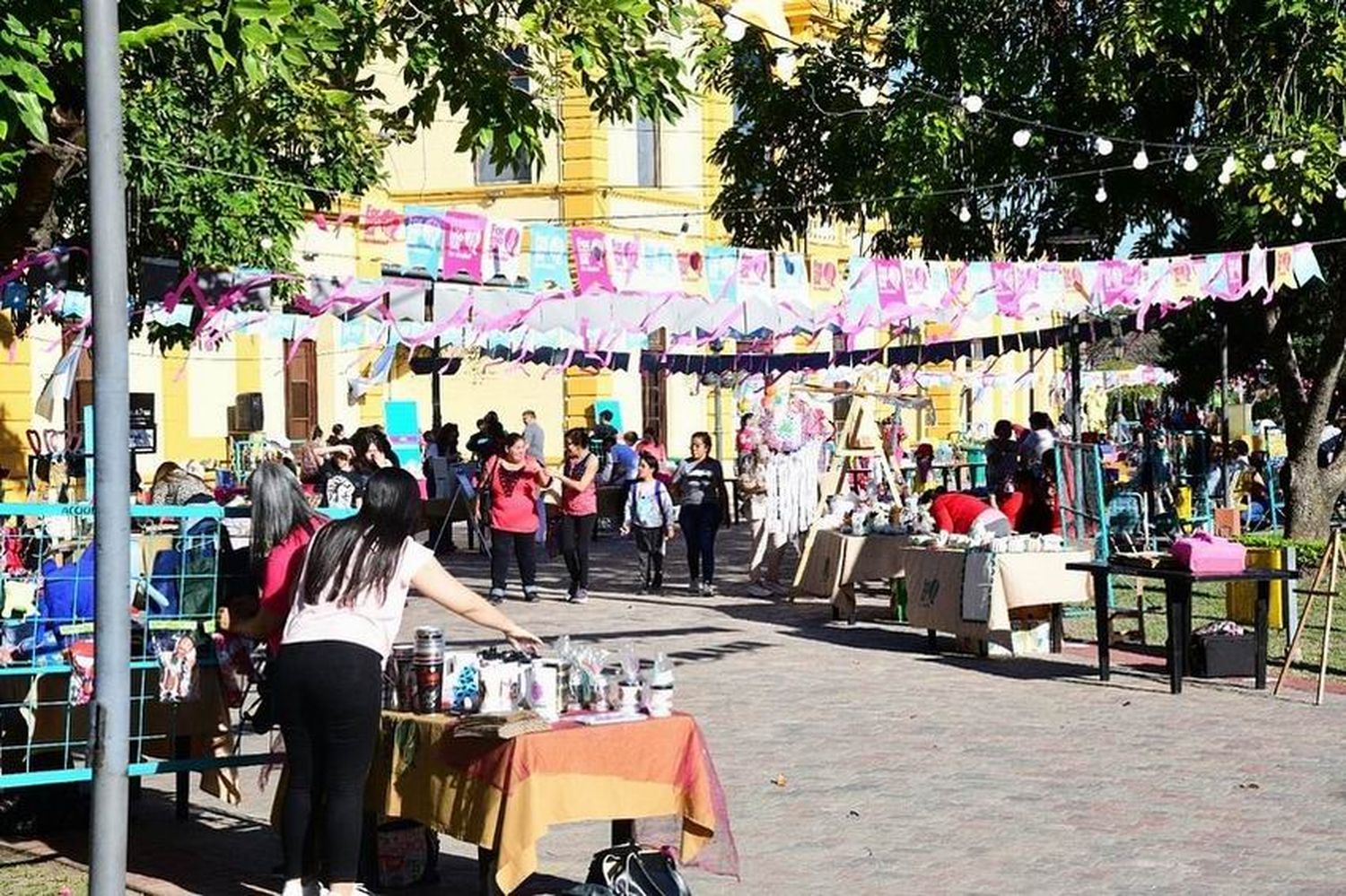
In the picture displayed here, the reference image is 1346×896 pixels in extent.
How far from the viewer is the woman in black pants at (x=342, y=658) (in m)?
7.16

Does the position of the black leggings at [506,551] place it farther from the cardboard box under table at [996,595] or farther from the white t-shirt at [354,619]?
the white t-shirt at [354,619]

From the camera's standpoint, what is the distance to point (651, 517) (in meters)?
21.1

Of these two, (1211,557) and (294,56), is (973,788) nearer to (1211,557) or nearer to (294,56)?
(1211,557)

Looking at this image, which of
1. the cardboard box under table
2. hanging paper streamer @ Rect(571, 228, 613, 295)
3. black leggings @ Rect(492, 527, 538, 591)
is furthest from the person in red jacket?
black leggings @ Rect(492, 527, 538, 591)

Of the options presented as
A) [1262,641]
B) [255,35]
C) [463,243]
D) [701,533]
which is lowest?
[1262,641]

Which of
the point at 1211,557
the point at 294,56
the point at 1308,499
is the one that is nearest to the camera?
the point at 294,56

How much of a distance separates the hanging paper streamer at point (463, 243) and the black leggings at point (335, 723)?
642 cm

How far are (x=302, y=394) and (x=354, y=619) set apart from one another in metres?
29.9

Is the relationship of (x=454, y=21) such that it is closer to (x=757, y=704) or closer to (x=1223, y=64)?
(x=757, y=704)

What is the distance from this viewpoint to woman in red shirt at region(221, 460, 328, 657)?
7848mm

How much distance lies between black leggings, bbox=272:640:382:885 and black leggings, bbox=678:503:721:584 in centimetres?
1358

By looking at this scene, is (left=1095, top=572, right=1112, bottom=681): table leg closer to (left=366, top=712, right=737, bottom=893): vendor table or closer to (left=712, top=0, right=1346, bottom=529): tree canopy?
A: (left=712, top=0, right=1346, bottom=529): tree canopy

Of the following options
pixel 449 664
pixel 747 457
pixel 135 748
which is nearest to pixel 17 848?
pixel 135 748

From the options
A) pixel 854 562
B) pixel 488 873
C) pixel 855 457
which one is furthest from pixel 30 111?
pixel 855 457
